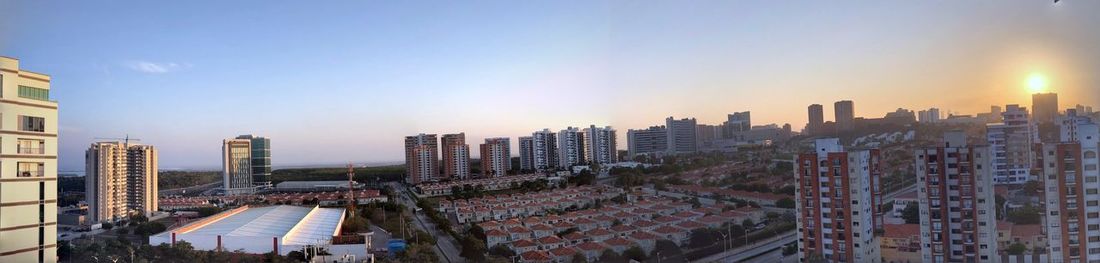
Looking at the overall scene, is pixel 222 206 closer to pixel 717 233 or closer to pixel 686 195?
pixel 686 195

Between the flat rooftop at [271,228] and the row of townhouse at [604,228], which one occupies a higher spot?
the flat rooftop at [271,228]

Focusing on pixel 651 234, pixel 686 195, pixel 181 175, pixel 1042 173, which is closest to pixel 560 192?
pixel 686 195

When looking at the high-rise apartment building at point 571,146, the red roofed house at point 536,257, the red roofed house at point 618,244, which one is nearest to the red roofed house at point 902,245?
the red roofed house at point 618,244

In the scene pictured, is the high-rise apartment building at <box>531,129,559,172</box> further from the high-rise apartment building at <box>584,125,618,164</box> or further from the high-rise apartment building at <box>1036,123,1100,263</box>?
the high-rise apartment building at <box>1036,123,1100,263</box>

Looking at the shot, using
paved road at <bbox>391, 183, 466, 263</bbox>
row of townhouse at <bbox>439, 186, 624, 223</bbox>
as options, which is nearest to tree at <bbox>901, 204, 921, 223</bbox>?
paved road at <bbox>391, 183, 466, 263</bbox>

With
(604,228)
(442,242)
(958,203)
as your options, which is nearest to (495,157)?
(442,242)

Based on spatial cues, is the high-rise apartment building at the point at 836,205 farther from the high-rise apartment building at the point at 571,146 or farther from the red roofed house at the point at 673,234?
the high-rise apartment building at the point at 571,146

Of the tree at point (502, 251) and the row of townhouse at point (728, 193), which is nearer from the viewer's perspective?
the tree at point (502, 251)
